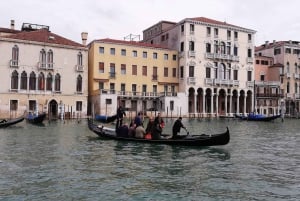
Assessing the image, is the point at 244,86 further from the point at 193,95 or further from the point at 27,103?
the point at 27,103

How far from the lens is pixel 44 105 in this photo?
34938 millimetres

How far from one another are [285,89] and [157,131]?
1526 inches

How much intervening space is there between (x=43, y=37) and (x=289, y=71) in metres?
29.4

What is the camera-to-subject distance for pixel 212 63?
4262 cm

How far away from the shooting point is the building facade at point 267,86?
46.1 meters

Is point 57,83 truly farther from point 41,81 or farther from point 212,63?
point 212,63

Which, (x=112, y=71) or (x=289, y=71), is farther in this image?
(x=289, y=71)

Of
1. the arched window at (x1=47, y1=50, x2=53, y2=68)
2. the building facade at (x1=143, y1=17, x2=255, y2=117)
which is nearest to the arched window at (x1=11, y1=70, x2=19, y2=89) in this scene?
the arched window at (x1=47, y1=50, x2=53, y2=68)

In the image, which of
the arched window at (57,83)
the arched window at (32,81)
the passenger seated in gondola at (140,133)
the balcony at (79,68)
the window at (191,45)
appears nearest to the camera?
the passenger seated in gondola at (140,133)

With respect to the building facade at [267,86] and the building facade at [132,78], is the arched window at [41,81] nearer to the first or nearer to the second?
the building facade at [132,78]

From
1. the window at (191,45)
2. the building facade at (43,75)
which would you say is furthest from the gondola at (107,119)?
the window at (191,45)

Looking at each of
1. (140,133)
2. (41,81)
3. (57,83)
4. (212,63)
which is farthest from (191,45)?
(140,133)

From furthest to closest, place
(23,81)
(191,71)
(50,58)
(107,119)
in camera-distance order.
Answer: (191,71) < (50,58) < (23,81) < (107,119)

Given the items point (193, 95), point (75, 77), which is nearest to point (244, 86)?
point (193, 95)
